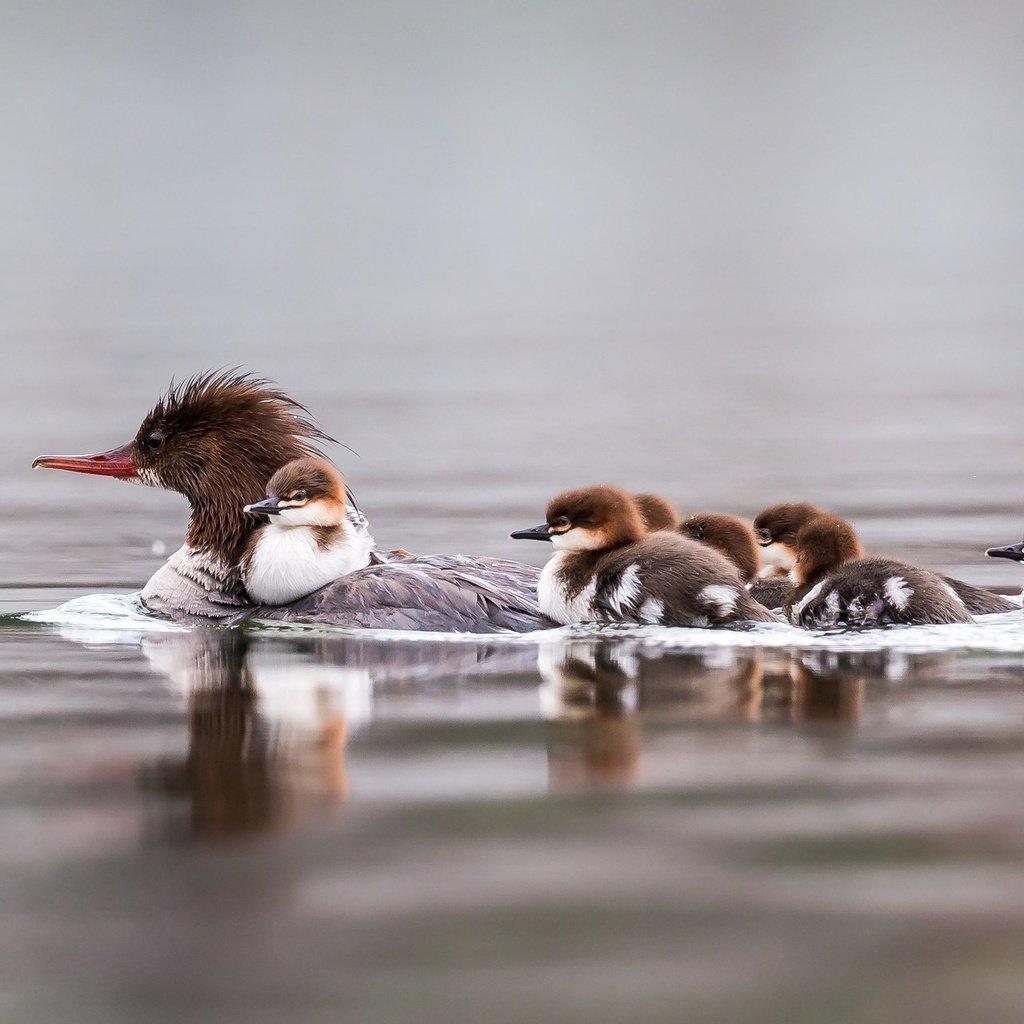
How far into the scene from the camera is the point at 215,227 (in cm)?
3812

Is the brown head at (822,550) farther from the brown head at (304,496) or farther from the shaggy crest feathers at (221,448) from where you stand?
the shaggy crest feathers at (221,448)

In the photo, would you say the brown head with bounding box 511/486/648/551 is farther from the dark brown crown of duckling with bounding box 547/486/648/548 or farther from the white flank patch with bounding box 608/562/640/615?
the white flank patch with bounding box 608/562/640/615

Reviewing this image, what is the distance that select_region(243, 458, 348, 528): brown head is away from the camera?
5.99 metres

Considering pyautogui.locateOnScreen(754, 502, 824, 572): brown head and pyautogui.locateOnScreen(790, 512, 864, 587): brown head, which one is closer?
pyautogui.locateOnScreen(790, 512, 864, 587): brown head

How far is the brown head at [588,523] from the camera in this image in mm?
5891

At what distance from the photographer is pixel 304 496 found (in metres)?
6.00

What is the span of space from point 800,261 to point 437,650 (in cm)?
2437

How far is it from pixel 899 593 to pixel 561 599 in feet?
3.20

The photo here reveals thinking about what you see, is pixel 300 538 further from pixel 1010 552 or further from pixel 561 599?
pixel 1010 552

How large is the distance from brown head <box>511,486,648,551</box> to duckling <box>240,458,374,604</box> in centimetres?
57

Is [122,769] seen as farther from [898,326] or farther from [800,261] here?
[800,261]

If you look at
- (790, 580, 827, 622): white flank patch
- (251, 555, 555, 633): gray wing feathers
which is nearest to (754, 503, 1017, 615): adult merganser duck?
(790, 580, 827, 622): white flank patch

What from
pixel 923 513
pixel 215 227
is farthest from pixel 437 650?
pixel 215 227

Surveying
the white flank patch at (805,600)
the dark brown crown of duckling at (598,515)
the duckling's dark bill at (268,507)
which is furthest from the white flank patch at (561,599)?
the duckling's dark bill at (268,507)
